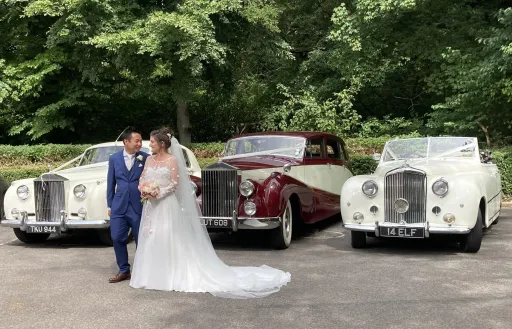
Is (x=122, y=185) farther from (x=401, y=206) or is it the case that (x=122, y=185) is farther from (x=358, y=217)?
(x=401, y=206)

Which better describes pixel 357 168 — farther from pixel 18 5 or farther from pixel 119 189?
pixel 18 5

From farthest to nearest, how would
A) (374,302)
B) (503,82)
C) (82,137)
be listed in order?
(82,137) < (503,82) < (374,302)

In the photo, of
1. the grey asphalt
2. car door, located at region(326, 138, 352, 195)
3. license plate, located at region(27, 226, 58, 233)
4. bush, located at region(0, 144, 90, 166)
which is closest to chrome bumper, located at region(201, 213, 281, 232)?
the grey asphalt

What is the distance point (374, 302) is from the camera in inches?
214

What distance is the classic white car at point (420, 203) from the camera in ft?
24.7

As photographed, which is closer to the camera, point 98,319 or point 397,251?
point 98,319

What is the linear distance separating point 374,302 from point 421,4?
16.5 meters

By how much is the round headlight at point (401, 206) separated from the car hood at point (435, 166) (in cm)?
52

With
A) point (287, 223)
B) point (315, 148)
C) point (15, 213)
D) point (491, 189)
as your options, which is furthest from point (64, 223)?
point (491, 189)

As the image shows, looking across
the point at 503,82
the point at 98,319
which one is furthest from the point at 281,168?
the point at 503,82

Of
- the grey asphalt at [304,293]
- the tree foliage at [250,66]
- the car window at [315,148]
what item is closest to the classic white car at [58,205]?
the grey asphalt at [304,293]

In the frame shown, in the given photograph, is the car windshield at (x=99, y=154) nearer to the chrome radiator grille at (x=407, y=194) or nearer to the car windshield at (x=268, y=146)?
the car windshield at (x=268, y=146)

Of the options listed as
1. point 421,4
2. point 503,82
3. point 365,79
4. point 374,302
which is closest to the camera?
point 374,302

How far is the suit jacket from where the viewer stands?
6.44m
